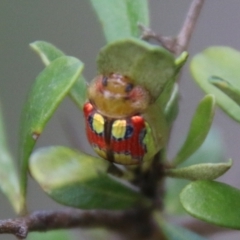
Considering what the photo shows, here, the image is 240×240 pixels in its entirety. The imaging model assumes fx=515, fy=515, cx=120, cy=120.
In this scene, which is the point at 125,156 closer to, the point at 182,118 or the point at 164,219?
the point at 164,219

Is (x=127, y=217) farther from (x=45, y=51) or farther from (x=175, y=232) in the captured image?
(x=45, y=51)

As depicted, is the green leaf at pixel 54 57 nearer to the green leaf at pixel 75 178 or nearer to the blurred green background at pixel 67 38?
the green leaf at pixel 75 178

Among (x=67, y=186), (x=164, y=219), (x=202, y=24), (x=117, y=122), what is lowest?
(x=202, y=24)

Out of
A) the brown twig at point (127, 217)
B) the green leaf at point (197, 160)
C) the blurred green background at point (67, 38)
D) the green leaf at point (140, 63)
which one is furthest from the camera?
the blurred green background at point (67, 38)

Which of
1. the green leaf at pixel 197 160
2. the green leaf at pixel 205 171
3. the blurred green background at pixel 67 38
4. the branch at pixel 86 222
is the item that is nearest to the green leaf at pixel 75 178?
the branch at pixel 86 222

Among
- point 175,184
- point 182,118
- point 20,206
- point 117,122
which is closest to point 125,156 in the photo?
point 117,122

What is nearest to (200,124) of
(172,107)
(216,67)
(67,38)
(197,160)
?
(172,107)
